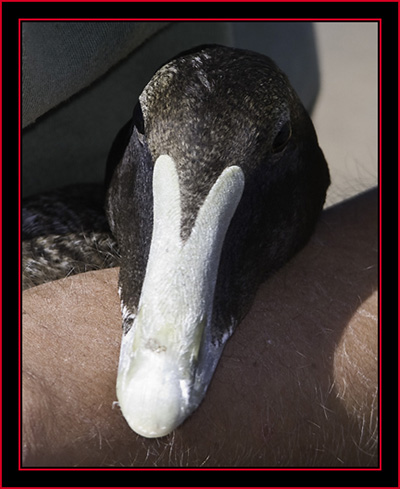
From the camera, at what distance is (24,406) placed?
1.30m

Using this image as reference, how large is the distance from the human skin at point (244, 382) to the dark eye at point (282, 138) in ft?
1.19

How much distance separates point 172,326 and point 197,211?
0.20 m

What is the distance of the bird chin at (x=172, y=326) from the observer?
111 centimetres

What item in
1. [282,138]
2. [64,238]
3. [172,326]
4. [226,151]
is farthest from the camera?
[64,238]

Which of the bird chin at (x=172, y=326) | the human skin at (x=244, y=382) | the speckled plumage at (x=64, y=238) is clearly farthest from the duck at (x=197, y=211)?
the speckled plumage at (x=64, y=238)

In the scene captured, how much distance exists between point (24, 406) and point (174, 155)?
519 millimetres

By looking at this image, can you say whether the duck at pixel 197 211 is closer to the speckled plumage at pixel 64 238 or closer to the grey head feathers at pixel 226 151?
the grey head feathers at pixel 226 151

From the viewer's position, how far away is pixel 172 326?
3.66 ft

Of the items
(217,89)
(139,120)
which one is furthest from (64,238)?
(217,89)

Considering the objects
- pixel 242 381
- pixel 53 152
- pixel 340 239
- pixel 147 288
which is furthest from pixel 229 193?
pixel 53 152

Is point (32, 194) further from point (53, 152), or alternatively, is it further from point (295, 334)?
point (295, 334)

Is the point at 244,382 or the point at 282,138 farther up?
the point at 282,138

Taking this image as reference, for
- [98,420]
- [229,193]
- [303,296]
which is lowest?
[98,420]

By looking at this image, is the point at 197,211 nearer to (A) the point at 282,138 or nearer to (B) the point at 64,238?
(A) the point at 282,138
